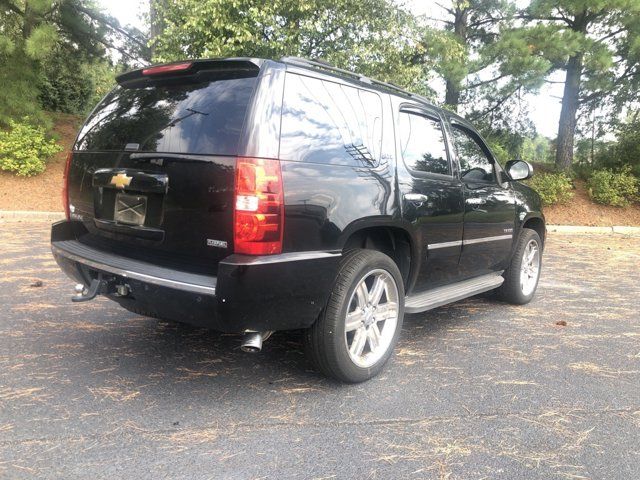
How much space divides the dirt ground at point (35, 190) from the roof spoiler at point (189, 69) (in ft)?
32.5

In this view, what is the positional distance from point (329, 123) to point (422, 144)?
111cm

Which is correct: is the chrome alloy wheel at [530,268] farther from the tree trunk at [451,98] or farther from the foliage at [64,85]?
the foliage at [64,85]

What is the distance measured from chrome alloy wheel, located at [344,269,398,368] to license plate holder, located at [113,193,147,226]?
1.29 metres

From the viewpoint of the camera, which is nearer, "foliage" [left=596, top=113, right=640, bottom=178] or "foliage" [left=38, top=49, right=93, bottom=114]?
"foliage" [left=596, top=113, right=640, bottom=178]

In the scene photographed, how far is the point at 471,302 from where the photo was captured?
5344 mm

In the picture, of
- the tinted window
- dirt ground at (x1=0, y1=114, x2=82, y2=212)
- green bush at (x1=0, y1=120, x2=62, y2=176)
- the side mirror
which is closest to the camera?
the tinted window

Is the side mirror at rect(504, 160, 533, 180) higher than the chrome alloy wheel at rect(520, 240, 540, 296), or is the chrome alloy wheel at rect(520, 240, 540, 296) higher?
the side mirror at rect(504, 160, 533, 180)

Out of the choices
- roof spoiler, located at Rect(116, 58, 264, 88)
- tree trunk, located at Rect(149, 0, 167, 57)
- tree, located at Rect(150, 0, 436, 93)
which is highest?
tree trunk, located at Rect(149, 0, 167, 57)

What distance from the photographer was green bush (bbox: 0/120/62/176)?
508 inches

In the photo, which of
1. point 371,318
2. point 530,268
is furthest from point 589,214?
point 371,318

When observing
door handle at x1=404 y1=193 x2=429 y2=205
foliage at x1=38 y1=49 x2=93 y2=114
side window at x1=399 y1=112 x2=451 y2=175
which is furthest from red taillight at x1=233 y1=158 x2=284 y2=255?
foliage at x1=38 y1=49 x2=93 y2=114

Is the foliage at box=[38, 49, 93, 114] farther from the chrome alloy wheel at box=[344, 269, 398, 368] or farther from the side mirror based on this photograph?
the chrome alloy wheel at box=[344, 269, 398, 368]

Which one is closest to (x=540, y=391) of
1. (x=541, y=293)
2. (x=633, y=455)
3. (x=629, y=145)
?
(x=633, y=455)

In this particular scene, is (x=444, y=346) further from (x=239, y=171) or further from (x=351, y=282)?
(x=239, y=171)
